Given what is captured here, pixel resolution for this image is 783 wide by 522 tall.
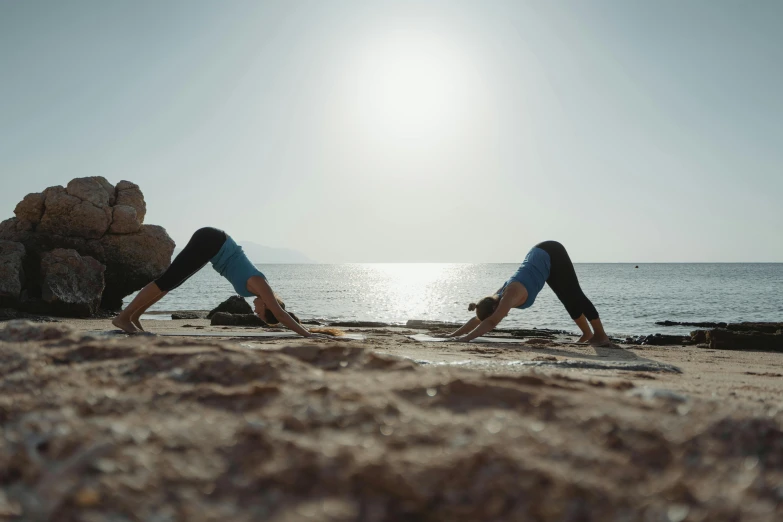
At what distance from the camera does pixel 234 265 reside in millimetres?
5762

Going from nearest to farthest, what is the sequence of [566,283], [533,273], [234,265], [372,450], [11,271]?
[372,450] < [234,265] < [533,273] < [566,283] < [11,271]

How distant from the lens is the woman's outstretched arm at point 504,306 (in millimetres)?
6070

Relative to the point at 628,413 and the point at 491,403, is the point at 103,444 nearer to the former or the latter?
the point at 491,403

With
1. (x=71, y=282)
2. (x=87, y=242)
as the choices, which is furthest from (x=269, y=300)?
(x=87, y=242)

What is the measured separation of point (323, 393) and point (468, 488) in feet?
2.25

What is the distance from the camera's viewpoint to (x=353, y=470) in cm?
104

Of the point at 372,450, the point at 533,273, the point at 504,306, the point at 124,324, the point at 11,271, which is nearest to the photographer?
the point at 372,450

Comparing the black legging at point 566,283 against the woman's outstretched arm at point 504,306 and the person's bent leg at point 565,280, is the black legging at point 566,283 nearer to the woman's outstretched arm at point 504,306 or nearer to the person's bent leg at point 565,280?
the person's bent leg at point 565,280

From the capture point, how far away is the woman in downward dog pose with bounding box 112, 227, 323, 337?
5504 mm

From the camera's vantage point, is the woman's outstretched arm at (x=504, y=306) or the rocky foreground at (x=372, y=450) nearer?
the rocky foreground at (x=372, y=450)

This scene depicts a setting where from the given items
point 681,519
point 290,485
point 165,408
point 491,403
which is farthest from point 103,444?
point 681,519

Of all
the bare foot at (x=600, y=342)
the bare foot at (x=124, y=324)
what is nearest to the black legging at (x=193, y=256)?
the bare foot at (x=124, y=324)

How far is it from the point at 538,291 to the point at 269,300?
3259 millimetres

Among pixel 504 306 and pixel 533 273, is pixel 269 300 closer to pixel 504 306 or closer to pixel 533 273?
pixel 504 306
